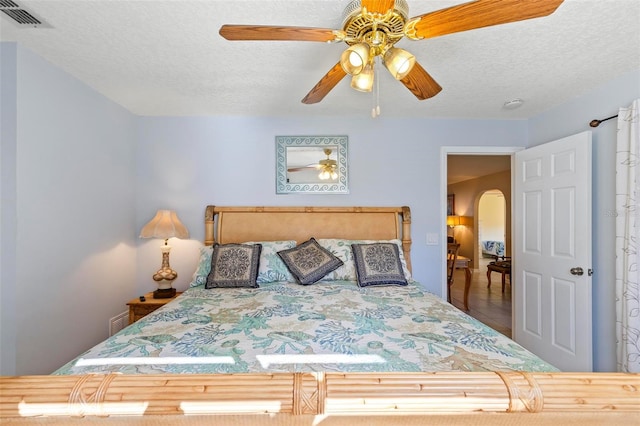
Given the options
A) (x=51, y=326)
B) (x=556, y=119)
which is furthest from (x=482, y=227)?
(x=51, y=326)

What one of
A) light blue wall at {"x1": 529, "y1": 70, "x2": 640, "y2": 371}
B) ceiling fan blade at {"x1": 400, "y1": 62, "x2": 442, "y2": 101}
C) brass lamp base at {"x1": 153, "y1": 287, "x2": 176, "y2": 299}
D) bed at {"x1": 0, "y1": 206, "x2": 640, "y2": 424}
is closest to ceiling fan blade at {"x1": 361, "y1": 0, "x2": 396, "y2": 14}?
ceiling fan blade at {"x1": 400, "y1": 62, "x2": 442, "y2": 101}

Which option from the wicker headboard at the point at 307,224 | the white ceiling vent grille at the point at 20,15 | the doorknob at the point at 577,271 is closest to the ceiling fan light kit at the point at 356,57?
the white ceiling vent grille at the point at 20,15

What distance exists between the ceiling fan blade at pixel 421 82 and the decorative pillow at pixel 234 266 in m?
1.76

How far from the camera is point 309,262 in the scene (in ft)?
7.93

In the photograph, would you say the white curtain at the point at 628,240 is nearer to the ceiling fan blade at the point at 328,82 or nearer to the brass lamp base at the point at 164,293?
the ceiling fan blade at the point at 328,82

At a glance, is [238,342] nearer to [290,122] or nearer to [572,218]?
[290,122]

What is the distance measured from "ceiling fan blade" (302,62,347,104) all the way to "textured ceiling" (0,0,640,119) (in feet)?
0.97

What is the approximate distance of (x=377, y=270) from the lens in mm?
2336

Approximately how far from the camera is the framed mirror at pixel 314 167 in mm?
2977

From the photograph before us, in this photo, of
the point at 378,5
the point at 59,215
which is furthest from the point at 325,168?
the point at 59,215

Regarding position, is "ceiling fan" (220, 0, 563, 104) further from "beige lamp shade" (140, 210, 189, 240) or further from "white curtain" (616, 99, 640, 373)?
"beige lamp shade" (140, 210, 189, 240)

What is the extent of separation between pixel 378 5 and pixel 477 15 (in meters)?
0.37

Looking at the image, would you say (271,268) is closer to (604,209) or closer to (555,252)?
(555,252)

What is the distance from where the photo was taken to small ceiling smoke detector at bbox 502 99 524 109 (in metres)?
2.54
